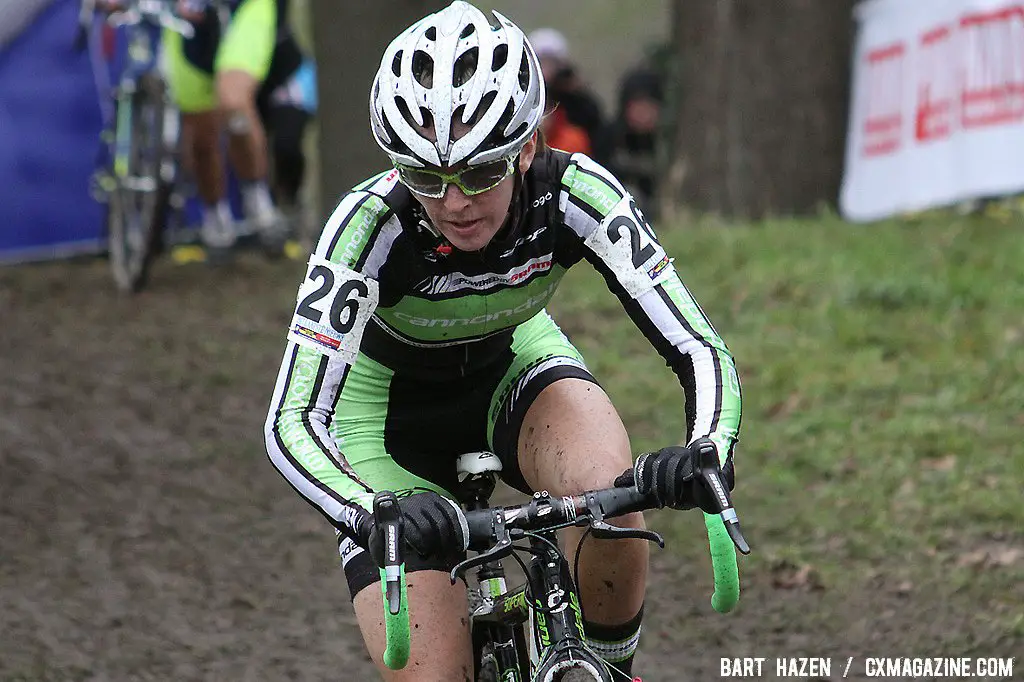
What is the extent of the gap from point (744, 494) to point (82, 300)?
5.49 m

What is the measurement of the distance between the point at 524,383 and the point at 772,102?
7.29 meters

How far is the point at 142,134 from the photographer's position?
9.98 metres

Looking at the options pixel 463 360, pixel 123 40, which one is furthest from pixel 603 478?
pixel 123 40

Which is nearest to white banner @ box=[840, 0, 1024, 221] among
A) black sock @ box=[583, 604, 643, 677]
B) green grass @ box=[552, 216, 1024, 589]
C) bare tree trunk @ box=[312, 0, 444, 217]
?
green grass @ box=[552, 216, 1024, 589]

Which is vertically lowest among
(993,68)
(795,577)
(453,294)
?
(795,577)

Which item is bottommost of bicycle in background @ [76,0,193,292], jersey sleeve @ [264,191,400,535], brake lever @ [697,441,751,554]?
brake lever @ [697,441,751,554]

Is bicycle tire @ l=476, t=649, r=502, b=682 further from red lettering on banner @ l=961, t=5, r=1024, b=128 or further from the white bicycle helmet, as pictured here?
red lettering on banner @ l=961, t=5, r=1024, b=128

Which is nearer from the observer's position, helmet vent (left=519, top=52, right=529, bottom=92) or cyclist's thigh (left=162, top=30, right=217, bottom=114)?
helmet vent (left=519, top=52, right=529, bottom=92)

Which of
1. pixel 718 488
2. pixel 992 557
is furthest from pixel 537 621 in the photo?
pixel 992 557

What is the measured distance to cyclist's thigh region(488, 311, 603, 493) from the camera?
393 centimetres

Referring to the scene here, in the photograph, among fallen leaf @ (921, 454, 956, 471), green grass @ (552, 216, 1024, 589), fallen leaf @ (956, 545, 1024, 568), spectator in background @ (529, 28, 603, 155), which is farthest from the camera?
spectator in background @ (529, 28, 603, 155)

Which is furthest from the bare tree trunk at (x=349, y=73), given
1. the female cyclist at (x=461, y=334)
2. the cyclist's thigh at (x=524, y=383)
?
the female cyclist at (x=461, y=334)

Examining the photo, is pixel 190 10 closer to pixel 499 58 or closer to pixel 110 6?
pixel 110 6

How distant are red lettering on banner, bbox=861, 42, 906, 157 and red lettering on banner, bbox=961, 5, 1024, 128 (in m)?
0.56
